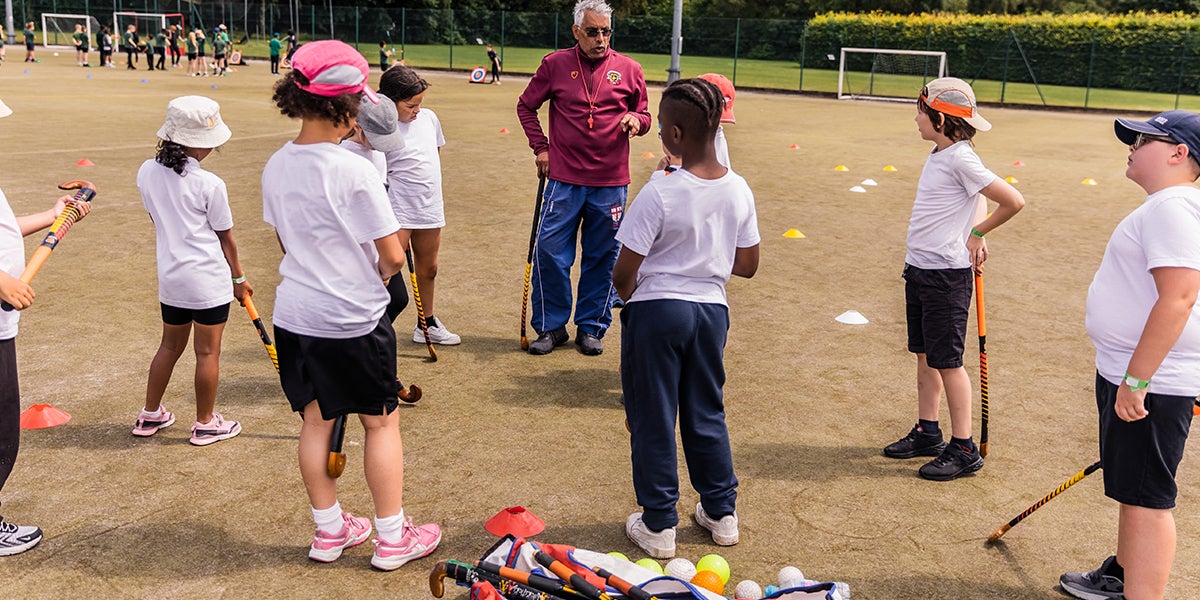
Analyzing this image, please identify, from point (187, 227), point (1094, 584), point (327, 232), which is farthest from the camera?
point (187, 227)

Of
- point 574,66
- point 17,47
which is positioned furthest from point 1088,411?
point 17,47

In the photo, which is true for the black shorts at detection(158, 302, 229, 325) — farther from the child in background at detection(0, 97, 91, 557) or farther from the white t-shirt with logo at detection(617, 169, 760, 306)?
the white t-shirt with logo at detection(617, 169, 760, 306)

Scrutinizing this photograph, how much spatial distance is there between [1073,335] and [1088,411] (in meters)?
1.58

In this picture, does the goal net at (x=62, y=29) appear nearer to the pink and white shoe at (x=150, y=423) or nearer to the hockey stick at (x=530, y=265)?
the hockey stick at (x=530, y=265)

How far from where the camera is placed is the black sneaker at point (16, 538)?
12.4 ft

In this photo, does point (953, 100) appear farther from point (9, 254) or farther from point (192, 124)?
point (9, 254)

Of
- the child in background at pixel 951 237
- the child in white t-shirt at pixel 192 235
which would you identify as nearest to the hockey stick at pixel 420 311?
the child in white t-shirt at pixel 192 235

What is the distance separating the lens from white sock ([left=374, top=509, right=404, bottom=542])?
3.76 metres

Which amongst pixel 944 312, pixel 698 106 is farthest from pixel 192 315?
pixel 944 312

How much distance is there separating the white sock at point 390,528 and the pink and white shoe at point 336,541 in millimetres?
170

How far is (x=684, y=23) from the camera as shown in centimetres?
4556

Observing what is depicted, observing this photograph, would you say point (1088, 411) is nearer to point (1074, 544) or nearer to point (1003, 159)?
point (1074, 544)

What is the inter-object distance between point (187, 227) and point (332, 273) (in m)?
1.41

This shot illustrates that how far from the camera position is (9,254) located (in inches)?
142
